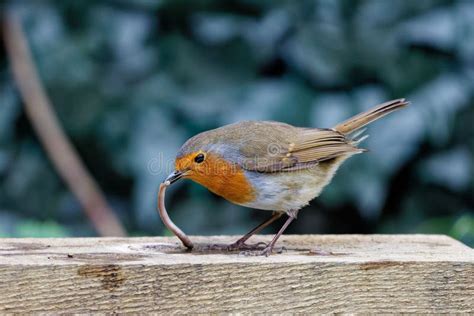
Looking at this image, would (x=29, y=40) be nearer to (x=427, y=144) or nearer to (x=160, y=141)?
(x=160, y=141)

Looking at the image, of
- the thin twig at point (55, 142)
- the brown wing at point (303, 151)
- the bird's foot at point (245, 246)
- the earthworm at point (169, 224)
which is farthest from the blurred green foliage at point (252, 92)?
the earthworm at point (169, 224)

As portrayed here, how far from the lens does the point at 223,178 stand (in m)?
3.92

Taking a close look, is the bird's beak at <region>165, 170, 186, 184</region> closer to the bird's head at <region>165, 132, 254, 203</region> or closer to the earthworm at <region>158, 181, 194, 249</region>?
the bird's head at <region>165, 132, 254, 203</region>

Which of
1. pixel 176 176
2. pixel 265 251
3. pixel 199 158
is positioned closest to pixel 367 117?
pixel 199 158

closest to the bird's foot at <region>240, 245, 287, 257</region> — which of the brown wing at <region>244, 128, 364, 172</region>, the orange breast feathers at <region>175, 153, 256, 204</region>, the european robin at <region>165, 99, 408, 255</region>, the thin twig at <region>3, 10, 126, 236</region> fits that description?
the european robin at <region>165, 99, 408, 255</region>

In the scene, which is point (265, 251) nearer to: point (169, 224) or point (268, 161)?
point (169, 224)

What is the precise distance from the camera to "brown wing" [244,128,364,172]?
160 inches

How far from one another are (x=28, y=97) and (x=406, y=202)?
2243 mm

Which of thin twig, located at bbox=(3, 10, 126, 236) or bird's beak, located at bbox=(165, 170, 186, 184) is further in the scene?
thin twig, located at bbox=(3, 10, 126, 236)

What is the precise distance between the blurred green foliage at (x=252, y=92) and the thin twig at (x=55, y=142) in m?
0.08

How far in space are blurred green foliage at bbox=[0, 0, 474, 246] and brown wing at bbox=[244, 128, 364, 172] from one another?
0.21 metres

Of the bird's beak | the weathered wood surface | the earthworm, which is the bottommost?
the weathered wood surface

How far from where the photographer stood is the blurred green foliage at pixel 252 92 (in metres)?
4.66

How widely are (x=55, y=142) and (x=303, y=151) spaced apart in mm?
1540
